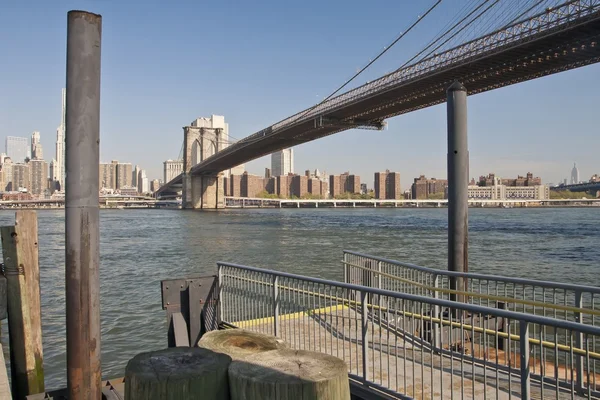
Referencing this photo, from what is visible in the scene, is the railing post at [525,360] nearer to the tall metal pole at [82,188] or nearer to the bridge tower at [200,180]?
the tall metal pole at [82,188]

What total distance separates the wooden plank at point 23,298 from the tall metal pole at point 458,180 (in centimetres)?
606

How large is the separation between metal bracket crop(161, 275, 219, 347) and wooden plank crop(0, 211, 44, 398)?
1.57 meters

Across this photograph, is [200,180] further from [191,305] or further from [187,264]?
[191,305]

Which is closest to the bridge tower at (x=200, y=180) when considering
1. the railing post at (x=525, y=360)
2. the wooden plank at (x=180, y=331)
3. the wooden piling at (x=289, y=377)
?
the wooden plank at (x=180, y=331)

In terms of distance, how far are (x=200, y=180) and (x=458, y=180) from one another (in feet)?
332

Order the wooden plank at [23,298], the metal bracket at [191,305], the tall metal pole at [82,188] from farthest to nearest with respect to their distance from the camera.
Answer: the metal bracket at [191,305] < the wooden plank at [23,298] < the tall metal pole at [82,188]

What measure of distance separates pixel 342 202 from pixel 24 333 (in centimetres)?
17885

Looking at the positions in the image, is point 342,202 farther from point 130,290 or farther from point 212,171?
point 130,290

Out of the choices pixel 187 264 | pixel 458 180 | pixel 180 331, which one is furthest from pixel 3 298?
pixel 187 264

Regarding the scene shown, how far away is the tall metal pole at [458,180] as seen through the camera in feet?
27.4

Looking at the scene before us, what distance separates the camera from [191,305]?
7.07 metres

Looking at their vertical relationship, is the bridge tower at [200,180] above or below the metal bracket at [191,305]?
above

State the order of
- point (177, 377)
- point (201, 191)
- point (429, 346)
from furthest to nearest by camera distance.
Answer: point (201, 191) → point (429, 346) → point (177, 377)

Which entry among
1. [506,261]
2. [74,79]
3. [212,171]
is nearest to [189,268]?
[506,261]
